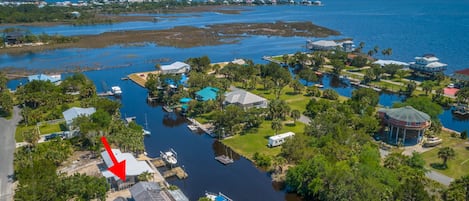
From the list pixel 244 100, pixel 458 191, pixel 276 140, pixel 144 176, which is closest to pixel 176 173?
pixel 144 176

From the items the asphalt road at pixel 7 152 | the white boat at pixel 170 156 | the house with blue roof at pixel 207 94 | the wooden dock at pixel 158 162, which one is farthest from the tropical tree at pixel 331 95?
the asphalt road at pixel 7 152

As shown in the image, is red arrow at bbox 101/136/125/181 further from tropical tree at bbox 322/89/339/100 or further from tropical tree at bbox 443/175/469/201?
tropical tree at bbox 322/89/339/100

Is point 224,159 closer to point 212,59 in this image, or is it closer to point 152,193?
point 152,193

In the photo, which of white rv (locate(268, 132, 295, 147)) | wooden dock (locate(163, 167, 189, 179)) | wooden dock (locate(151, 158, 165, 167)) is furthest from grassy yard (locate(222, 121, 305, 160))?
wooden dock (locate(151, 158, 165, 167))

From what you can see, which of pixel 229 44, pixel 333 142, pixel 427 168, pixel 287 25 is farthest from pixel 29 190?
pixel 287 25

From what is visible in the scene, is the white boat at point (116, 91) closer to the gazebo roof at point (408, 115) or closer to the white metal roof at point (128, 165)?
the white metal roof at point (128, 165)

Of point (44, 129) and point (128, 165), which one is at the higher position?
point (128, 165)

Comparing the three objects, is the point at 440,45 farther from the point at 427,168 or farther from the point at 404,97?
the point at 427,168
